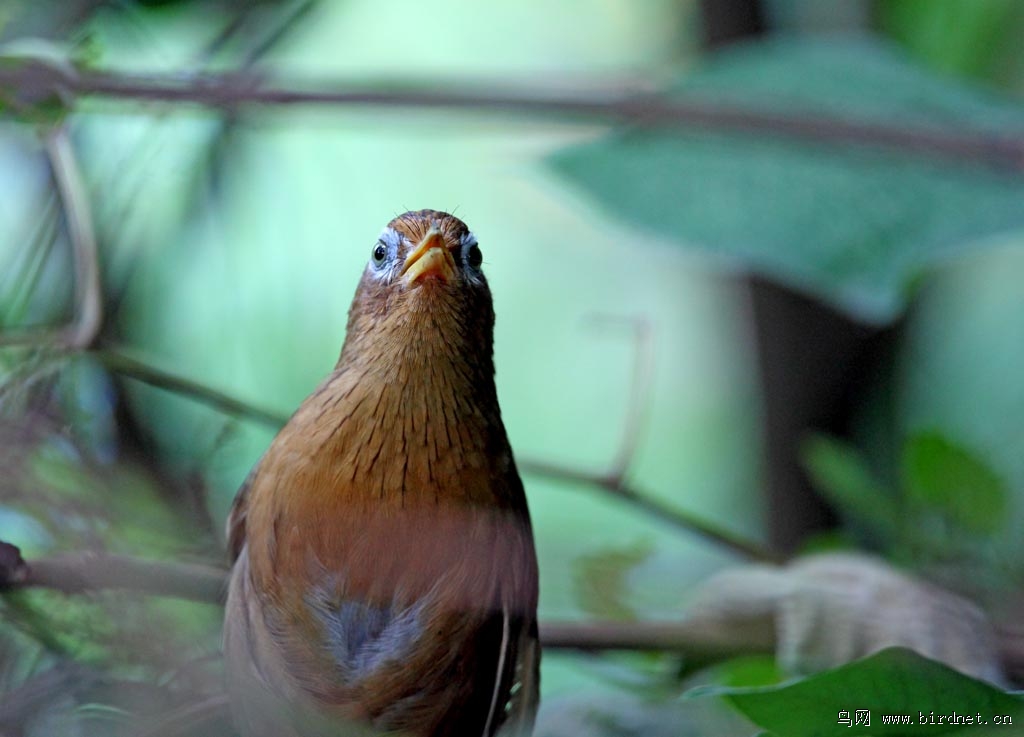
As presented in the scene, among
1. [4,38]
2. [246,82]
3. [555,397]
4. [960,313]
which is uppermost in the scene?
[4,38]

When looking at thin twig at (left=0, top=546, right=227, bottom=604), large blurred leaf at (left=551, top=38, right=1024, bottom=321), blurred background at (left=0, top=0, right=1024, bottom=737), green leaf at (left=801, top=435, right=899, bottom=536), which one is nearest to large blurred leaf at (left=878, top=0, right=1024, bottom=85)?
blurred background at (left=0, top=0, right=1024, bottom=737)

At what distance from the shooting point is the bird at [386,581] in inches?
72.3

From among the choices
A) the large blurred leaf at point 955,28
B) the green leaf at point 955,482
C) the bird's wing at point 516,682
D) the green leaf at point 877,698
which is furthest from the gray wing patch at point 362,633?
the large blurred leaf at point 955,28

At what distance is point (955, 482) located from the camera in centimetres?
259

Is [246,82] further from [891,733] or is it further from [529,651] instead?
[891,733]

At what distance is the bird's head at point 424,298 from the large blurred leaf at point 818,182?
1080 millimetres

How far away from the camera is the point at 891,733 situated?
1.59m

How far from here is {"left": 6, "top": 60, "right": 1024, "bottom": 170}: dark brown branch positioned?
1898 mm

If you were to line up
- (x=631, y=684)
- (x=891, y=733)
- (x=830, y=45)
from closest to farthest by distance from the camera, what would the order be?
(x=891, y=733) < (x=631, y=684) < (x=830, y=45)

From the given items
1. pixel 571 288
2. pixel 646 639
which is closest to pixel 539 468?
pixel 646 639

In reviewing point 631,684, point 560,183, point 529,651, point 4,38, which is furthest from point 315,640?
point 560,183

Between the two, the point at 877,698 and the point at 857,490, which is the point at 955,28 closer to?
the point at 857,490

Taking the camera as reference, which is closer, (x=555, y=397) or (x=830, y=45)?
(x=830, y=45)

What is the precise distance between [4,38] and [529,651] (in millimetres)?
1685
